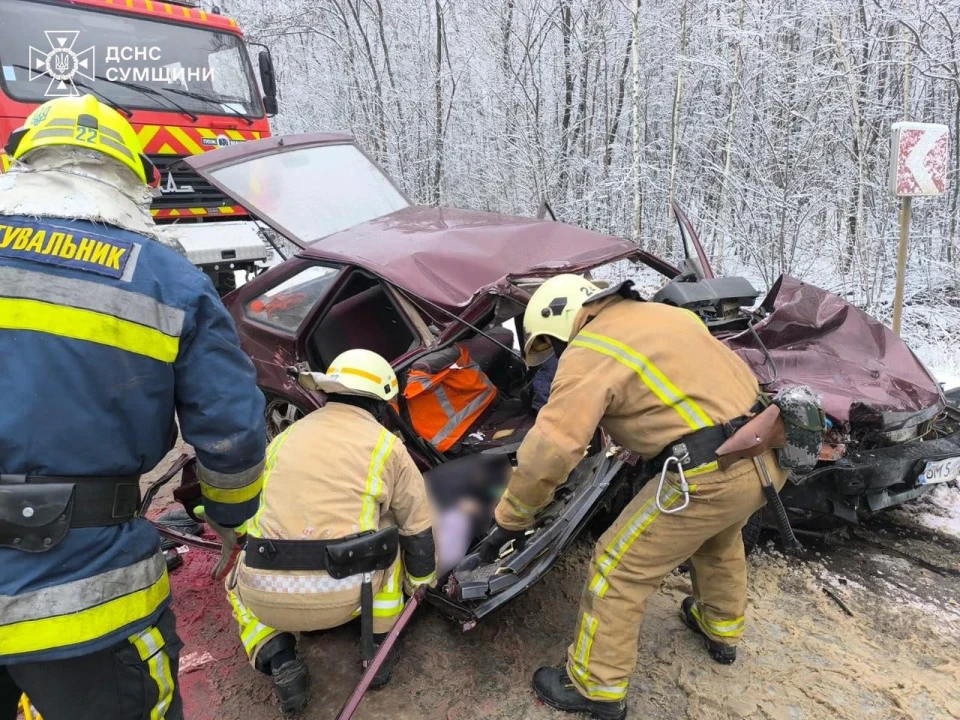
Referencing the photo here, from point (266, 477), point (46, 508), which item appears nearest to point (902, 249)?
point (266, 477)

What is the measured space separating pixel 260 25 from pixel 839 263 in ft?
40.1

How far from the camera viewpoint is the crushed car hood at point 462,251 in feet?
9.98

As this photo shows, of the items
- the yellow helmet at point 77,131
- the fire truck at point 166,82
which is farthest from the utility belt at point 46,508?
the fire truck at point 166,82

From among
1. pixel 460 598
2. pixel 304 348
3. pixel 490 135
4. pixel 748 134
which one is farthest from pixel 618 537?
pixel 490 135

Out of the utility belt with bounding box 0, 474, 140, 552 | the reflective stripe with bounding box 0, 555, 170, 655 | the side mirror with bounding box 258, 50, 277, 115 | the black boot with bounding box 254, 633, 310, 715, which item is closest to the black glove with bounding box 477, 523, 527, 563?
the black boot with bounding box 254, 633, 310, 715

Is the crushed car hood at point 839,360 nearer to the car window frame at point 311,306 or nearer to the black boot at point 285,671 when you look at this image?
the car window frame at point 311,306

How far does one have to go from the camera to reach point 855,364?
2904mm

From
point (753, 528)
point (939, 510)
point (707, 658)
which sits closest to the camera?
point (707, 658)

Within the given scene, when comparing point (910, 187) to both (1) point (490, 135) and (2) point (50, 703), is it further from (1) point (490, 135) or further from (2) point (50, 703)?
(1) point (490, 135)

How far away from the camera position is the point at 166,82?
5.70 metres

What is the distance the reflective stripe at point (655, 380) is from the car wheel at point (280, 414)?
2.19 m

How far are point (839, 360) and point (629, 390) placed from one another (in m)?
1.61

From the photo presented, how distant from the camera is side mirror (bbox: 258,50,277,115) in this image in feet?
20.5

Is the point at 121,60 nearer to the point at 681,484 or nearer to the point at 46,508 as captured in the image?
the point at 46,508
